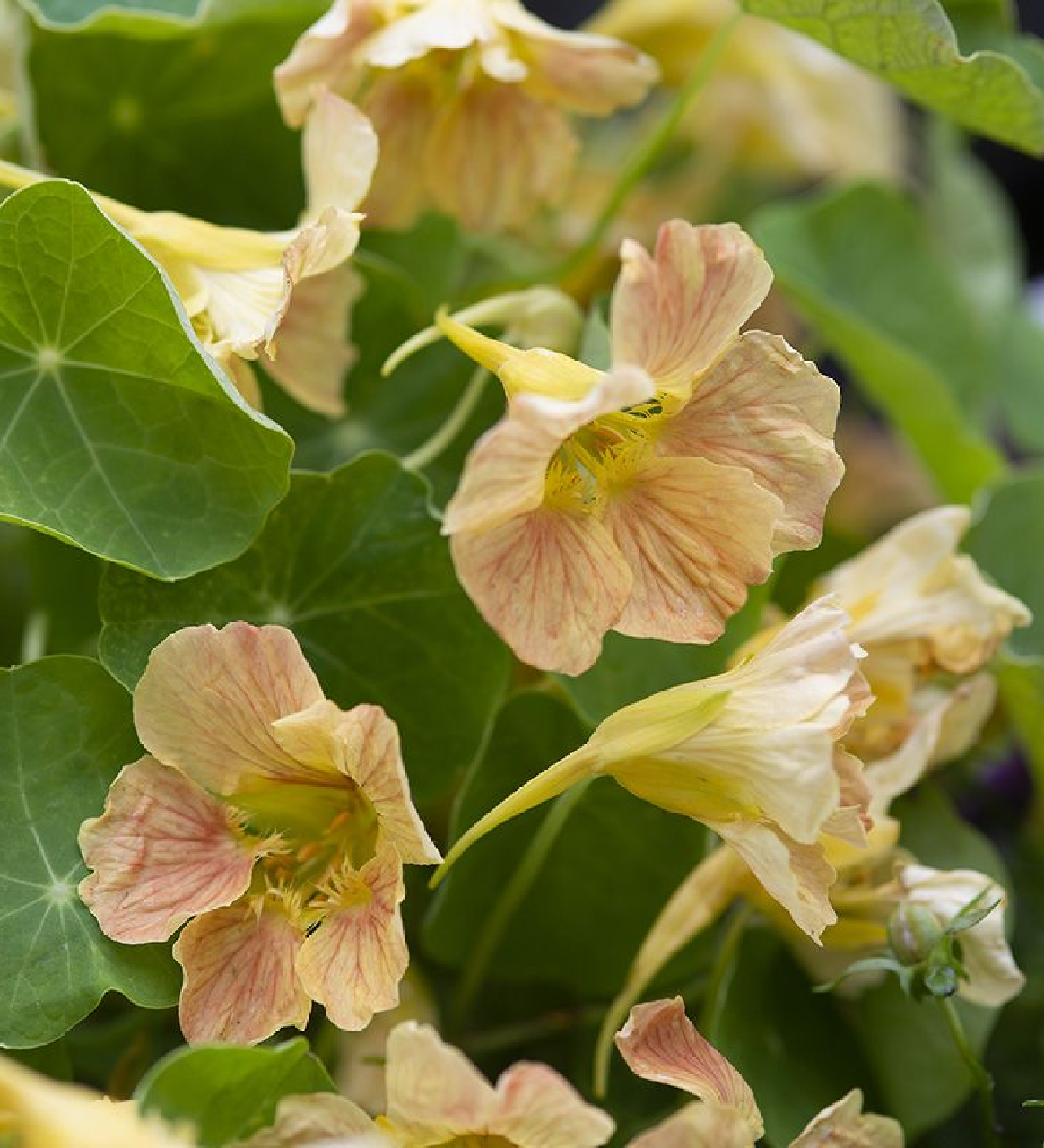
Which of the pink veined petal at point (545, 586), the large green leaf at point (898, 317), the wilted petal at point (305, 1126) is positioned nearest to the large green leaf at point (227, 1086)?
the wilted petal at point (305, 1126)

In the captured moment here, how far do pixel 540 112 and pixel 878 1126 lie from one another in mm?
447

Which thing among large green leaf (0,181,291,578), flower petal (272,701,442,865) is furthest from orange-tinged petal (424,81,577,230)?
flower petal (272,701,442,865)

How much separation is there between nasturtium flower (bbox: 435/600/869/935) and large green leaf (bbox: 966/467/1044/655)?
33 cm

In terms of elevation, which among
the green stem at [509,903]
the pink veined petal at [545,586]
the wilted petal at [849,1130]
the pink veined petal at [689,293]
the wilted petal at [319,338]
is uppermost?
the pink veined petal at [689,293]

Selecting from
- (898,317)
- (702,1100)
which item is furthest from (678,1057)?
(898,317)

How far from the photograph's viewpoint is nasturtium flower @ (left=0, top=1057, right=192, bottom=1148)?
13.2 inches

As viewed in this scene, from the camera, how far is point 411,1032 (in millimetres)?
396

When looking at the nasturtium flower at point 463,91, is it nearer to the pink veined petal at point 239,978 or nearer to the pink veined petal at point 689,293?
the pink veined petal at point 689,293

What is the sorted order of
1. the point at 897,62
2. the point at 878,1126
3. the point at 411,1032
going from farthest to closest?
the point at 897,62, the point at 878,1126, the point at 411,1032

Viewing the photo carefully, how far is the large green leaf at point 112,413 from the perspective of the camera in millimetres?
521

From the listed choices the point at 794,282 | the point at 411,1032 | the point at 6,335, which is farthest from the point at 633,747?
the point at 794,282

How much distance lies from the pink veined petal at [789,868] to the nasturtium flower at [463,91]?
31cm

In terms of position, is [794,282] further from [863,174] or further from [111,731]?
[111,731]

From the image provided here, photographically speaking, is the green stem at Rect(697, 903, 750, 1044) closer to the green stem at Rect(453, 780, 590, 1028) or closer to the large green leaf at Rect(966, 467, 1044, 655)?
the green stem at Rect(453, 780, 590, 1028)
